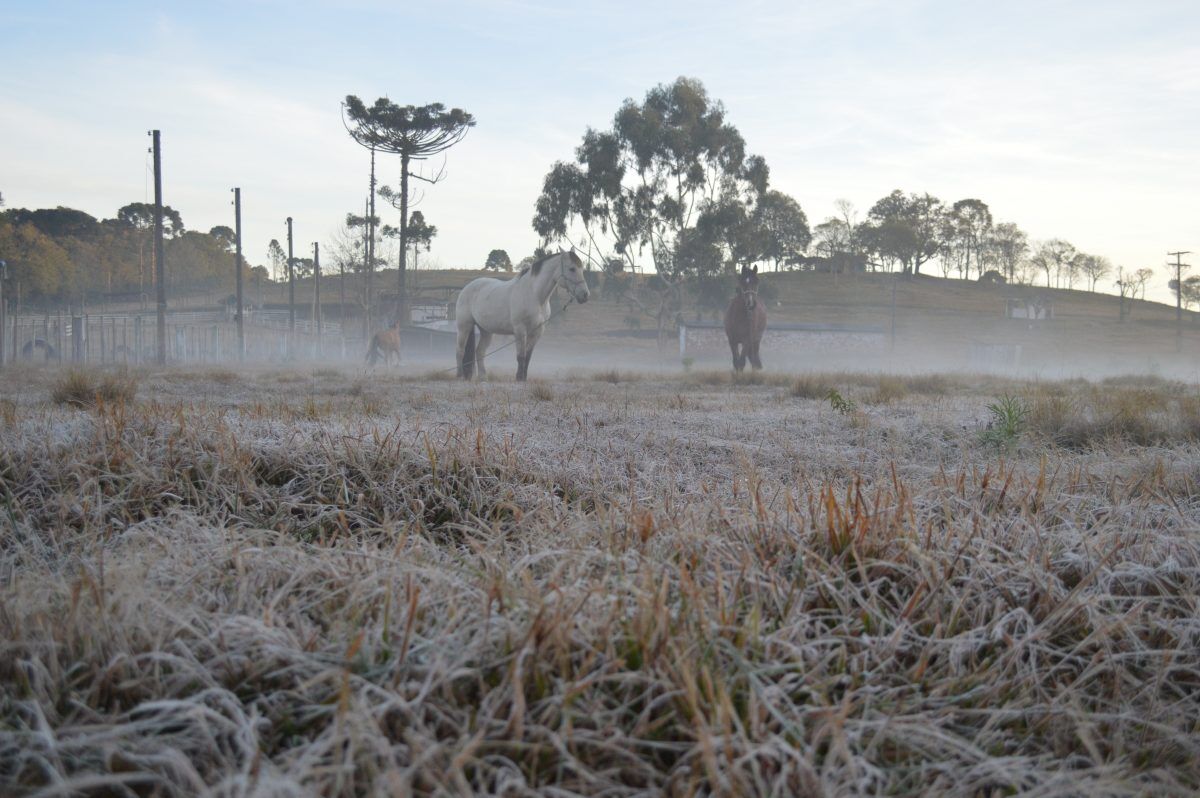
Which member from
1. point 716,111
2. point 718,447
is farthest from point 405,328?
point 718,447

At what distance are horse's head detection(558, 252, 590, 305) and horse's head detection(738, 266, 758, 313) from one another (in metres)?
5.77

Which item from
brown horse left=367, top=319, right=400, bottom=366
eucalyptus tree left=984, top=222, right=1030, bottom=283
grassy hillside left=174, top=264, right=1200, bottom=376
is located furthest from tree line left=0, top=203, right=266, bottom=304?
eucalyptus tree left=984, top=222, right=1030, bottom=283

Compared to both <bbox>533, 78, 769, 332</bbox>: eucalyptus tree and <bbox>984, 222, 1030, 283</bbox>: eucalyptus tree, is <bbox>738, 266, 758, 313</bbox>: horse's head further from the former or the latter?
<bbox>984, 222, 1030, 283</bbox>: eucalyptus tree

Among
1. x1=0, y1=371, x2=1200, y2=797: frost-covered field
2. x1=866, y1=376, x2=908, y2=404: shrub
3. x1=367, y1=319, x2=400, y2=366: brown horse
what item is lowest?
x1=0, y1=371, x2=1200, y2=797: frost-covered field

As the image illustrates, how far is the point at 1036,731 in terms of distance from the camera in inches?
63.1

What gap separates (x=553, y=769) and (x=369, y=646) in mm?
444

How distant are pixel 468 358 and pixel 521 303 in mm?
1925

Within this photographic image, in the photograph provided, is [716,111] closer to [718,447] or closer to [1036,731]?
[718,447]

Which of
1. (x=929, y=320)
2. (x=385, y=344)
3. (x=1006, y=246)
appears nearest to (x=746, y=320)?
(x=385, y=344)

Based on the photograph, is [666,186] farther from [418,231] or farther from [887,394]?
[887,394]

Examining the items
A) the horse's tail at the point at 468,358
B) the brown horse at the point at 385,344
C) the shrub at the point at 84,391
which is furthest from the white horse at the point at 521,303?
the brown horse at the point at 385,344

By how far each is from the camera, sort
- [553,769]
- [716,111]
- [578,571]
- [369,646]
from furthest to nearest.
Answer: [716,111]
[578,571]
[369,646]
[553,769]

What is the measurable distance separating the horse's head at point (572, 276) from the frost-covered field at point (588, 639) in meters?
10.1

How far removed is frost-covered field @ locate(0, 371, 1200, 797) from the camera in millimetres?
1302
